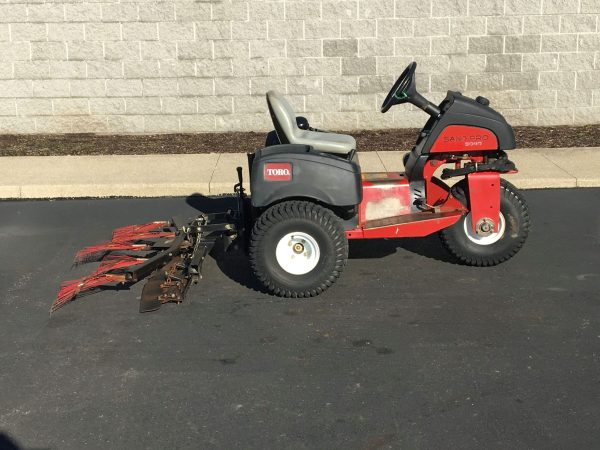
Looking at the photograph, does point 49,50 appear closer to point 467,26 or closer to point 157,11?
point 157,11

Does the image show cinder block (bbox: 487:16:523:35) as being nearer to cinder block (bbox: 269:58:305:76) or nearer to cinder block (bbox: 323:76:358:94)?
cinder block (bbox: 323:76:358:94)

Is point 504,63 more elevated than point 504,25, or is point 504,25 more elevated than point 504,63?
point 504,25

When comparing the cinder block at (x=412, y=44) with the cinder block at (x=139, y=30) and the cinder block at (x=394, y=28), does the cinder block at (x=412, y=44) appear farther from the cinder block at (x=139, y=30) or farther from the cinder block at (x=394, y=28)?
the cinder block at (x=139, y=30)

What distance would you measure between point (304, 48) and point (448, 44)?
187 cm

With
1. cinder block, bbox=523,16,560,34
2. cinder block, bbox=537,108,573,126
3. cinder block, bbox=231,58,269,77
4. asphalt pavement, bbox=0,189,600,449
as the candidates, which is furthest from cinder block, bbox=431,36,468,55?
asphalt pavement, bbox=0,189,600,449

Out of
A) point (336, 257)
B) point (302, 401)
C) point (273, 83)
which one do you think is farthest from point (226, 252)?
point (273, 83)

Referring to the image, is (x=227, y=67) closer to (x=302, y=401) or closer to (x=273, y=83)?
(x=273, y=83)

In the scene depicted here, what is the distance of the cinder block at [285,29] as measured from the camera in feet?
34.8

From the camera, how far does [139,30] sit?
10.6 metres

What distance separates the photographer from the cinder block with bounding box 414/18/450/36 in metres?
10.6

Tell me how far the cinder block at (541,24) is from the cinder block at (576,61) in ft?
1.26

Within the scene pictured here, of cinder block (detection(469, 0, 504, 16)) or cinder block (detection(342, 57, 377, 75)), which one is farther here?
cinder block (detection(342, 57, 377, 75))

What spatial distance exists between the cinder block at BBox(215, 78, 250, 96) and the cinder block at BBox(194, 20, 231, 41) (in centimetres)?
57

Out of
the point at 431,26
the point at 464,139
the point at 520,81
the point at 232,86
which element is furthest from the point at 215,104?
the point at 464,139
